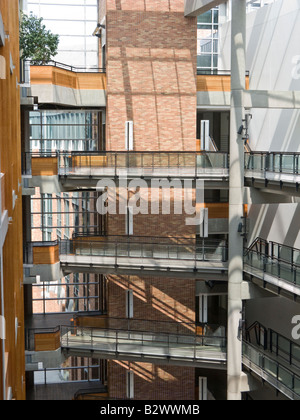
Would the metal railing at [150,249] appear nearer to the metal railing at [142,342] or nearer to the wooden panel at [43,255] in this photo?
the wooden panel at [43,255]

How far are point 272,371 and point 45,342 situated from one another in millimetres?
7013

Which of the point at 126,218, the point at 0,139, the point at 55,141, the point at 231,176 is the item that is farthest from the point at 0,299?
the point at 55,141

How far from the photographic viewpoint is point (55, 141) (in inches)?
1120

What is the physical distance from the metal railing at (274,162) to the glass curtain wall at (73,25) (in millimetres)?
10887

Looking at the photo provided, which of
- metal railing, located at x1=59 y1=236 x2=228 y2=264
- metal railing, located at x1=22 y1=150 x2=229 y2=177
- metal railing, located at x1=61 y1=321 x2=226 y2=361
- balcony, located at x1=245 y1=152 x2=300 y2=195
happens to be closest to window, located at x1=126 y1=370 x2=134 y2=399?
metal railing, located at x1=61 y1=321 x2=226 y2=361

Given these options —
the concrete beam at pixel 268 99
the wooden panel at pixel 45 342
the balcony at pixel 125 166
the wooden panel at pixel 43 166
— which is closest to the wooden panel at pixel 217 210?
the balcony at pixel 125 166

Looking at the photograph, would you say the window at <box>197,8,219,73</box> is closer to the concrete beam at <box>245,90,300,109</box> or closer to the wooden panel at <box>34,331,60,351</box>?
the concrete beam at <box>245,90,300,109</box>

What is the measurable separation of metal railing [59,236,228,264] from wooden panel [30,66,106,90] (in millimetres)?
4885

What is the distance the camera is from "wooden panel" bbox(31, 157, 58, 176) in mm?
20516

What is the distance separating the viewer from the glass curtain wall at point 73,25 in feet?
90.6

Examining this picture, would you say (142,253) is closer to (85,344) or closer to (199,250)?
(199,250)

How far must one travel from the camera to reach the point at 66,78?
21.6 m

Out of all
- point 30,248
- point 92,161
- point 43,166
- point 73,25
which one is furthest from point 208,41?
point 30,248

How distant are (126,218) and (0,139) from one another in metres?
12.8
